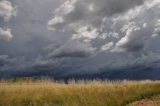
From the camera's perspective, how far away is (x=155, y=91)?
32.4m

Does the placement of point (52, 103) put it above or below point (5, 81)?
below

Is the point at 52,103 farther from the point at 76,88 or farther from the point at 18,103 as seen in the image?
the point at 76,88

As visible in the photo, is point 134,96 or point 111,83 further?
point 111,83

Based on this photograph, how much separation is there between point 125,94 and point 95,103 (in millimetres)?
4255

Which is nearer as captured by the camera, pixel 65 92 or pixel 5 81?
pixel 65 92

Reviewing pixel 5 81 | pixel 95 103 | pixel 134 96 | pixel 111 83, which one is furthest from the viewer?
pixel 5 81

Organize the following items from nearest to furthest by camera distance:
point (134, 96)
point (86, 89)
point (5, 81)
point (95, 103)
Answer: point (95, 103) → point (134, 96) → point (86, 89) → point (5, 81)

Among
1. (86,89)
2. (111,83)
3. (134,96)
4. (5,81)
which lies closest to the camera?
(134,96)

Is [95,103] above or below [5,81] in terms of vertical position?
below

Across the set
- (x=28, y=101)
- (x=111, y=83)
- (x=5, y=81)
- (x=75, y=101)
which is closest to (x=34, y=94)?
(x=28, y=101)

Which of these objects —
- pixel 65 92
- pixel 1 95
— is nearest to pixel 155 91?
pixel 65 92

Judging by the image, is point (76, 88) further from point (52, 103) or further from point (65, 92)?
point (52, 103)

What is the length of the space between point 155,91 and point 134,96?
3.84 meters

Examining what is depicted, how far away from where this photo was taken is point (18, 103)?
28.0 meters
